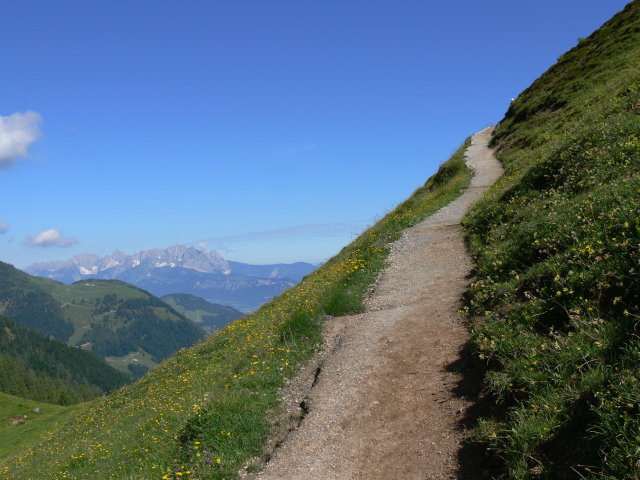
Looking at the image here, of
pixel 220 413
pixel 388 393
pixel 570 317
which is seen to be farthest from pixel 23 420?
pixel 570 317

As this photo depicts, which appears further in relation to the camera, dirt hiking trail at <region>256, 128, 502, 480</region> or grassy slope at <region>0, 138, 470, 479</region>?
grassy slope at <region>0, 138, 470, 479</region>

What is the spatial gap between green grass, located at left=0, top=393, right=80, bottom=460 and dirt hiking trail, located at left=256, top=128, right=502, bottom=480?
128 ft

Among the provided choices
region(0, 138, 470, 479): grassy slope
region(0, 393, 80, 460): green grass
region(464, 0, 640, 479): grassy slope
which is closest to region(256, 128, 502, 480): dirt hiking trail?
region(0, 138, 470, 479): grassy slope

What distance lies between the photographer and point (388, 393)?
8359 mm

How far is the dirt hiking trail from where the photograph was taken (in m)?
6.64

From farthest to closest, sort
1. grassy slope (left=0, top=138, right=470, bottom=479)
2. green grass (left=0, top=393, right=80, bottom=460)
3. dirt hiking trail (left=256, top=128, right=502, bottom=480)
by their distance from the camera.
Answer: green grass (left=0, top=393, right=80, bottom=460)
grassy slope (left=0, top=138, right=470, bottom=479)
dirt hiking trail (left=256, top=128, right=502, bottom=480)

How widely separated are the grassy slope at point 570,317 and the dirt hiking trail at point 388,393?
78 centimetres

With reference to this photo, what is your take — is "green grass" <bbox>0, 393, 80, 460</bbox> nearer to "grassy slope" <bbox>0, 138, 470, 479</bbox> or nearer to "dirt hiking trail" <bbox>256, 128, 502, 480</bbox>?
"grassy slope" <bbox>0, 138, 470, 479</bbox>

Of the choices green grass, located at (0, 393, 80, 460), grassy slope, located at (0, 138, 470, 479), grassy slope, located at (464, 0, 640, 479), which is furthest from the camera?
green grass, located at (0, 393, 80, 460)

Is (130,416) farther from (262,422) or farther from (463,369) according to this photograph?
(463,369)

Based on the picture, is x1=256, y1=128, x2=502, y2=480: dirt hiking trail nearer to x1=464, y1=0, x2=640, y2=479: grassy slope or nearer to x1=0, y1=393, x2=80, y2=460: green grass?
x1=464, y1=0, x2=640, y2=479: grassy slope

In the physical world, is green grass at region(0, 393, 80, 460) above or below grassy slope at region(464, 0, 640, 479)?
below

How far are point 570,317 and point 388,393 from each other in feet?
12.0

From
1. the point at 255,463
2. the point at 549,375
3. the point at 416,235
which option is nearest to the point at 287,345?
the point at 255,463
